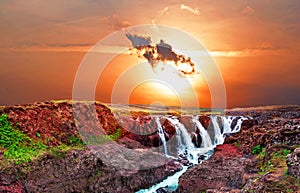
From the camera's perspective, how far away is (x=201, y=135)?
30.6 meters

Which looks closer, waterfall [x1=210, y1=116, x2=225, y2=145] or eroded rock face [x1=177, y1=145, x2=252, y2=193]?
eroded rock face [x1=177, y1=145, x2=252, y2=193]

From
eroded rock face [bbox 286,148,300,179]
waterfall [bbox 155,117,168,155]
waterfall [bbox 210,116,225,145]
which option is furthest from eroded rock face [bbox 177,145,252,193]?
waterfall [bbox 210,116,225,145]

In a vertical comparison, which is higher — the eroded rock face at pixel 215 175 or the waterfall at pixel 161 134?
the waterfall at pixel 161 134

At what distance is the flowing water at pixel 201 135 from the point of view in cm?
2528

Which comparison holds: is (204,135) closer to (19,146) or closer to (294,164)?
(19,146)

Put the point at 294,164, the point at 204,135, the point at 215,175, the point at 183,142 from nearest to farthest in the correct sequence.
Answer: the point at 294,164
the point at 215,175
the point at 183,142
the point at 204,135

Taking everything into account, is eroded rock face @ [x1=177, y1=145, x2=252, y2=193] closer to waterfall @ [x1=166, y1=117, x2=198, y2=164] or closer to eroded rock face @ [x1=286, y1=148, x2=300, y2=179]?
eroded rock face @ [x1=286, y1=148, x2=300, y2=179]

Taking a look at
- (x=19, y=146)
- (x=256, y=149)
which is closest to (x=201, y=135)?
(x=256, y=149)

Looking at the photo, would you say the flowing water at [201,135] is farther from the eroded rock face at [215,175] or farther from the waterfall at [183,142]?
the eroded rock face at [215,175]

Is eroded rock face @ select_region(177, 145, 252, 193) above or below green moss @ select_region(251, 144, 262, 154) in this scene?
below

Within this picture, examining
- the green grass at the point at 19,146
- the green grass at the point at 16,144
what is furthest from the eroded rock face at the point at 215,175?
the green grass at the point at 16,144

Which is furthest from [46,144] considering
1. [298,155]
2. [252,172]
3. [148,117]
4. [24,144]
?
[298,155]

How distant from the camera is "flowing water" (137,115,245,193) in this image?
82.9 feet

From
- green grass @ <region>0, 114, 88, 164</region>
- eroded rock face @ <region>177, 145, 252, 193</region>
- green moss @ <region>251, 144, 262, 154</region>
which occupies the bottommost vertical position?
eroded rock face @ <region>177, 145, 252, 193</region>
